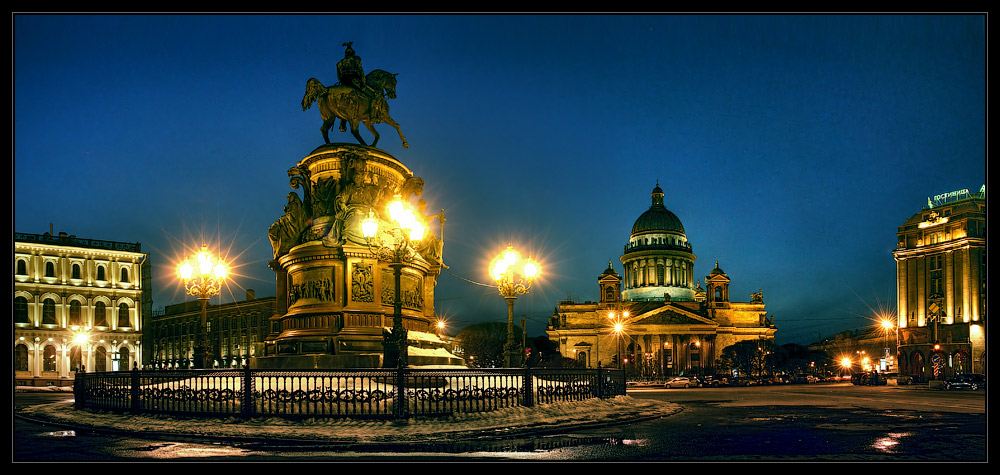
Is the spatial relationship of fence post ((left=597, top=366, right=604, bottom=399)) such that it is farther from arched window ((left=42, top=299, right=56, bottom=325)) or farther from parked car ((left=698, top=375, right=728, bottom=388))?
arched window ((left=42, top=299, right=56, bottom=325))

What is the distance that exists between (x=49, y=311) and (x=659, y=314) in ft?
262

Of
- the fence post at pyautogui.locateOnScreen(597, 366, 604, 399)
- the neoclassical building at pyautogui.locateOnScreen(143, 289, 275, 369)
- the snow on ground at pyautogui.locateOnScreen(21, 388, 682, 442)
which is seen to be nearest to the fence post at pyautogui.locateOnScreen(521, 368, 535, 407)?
the snow on ground at pyautogui.locateOnScreen(21, 388, 682, 442)

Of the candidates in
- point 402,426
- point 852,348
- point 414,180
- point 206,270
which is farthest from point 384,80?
point 852,348

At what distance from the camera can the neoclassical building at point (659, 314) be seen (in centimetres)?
11812

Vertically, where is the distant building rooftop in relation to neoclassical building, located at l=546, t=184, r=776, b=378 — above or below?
above

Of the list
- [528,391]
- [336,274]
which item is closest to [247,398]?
[528,391]

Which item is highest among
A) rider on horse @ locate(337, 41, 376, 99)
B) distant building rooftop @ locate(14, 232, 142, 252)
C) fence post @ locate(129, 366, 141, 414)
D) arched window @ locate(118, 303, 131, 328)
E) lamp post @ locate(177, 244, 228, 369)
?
rider on horse @ locate(337, 41, 376, 99)

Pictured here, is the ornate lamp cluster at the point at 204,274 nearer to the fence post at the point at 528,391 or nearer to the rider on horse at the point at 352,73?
the rider on horse at the point at 352,73

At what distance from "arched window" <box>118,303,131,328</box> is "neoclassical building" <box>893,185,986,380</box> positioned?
297 feet

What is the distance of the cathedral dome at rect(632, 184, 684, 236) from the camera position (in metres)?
141

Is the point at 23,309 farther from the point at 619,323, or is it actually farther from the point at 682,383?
the point at 682,383

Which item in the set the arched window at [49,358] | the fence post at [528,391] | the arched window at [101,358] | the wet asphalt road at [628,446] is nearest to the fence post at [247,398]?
the wet asphalt road at [628,446]

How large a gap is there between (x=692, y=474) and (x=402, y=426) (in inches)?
250

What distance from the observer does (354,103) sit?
76.7 ft
